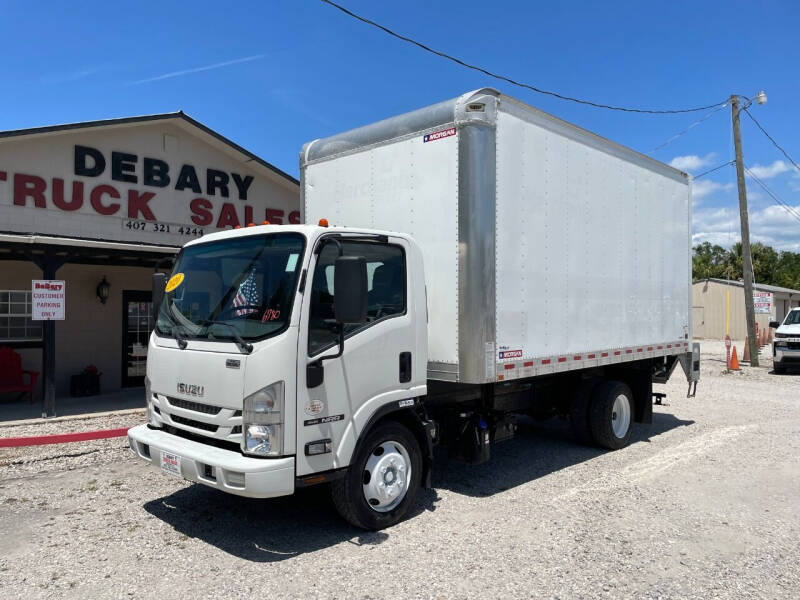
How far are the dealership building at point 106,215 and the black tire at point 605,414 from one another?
7.34 metres

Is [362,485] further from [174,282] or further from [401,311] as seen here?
[174,282]

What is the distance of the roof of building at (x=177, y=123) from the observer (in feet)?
36.8

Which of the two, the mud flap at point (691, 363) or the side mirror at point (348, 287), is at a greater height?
the side mirror at point (348, 287)

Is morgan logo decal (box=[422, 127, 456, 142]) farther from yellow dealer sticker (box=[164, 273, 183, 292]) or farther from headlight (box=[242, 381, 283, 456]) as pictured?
headlight (box=[242, 381, 283, 456])

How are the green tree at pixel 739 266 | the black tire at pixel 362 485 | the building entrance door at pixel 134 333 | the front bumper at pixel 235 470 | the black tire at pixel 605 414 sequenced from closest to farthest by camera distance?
the front bumper at pixel 235 470 → the black tire at pixel 362 485 → the black tire at pixel 605 414 → the building entrance door at pixel 134 333 → the green tree at pixel 739 266

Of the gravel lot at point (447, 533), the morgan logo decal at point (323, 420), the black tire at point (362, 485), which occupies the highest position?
the morgan logo decal at point (323, 420)

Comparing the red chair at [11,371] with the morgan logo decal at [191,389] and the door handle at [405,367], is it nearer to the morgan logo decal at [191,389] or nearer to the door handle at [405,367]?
the morgan logo decal at [191,389]

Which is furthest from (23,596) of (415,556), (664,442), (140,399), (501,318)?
(140,399)

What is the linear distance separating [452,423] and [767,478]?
3.55 metres

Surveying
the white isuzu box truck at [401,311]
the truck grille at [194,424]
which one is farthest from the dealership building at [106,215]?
the truck grille at [194,424]

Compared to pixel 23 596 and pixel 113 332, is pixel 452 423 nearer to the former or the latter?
pixel 23 596

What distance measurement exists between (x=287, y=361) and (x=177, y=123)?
10958 millimetres

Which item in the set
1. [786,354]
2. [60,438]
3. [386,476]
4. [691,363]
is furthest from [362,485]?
[786,354]

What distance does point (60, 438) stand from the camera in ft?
26.5
